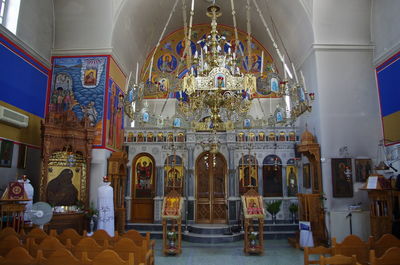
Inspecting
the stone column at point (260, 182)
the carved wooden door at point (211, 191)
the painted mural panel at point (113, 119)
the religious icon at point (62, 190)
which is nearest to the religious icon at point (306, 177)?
the stone column at point (260, 182)

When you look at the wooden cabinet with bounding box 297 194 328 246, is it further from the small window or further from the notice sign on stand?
the small window

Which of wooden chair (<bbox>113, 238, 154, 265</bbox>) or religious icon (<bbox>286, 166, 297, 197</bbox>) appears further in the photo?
religious icon (<bbox>286, 166, 297, 197</bbox>)

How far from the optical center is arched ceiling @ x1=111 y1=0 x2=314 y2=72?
10914 mm

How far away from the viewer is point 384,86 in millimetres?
9820

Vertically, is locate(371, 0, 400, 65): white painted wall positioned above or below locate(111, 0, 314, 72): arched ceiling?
below

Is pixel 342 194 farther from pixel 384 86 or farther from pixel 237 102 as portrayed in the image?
pixel 237 102

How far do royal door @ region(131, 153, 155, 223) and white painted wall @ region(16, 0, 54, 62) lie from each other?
17.2 feet

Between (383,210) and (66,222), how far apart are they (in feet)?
28.7

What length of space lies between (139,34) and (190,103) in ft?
24.3

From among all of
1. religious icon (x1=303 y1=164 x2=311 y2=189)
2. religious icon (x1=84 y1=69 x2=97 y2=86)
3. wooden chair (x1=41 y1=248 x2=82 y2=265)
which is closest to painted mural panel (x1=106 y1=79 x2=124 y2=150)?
religious icon (x1=84 y1=69 x2=97 y2=86)

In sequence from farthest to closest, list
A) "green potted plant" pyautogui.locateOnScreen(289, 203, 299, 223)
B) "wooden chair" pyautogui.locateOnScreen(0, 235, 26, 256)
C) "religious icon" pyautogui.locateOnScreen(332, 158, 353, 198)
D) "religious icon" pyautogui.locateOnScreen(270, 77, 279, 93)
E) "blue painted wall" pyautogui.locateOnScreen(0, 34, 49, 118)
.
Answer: "green potted plant" pyautogui.locateOnScreen(289, 203, 299, 223) < "religious icon" pyautogui.locateOnScreen(332, 158, 353, 198) < "blue painted wall" pyautogui.locateOnScreen(0, 34, 49, 118) < "religious icon" pyautogui.locateOnScreen(270, 77, 279, 93) < "wooden chair" pyautogui.locateOnScreen(0, 235, 26, 256)

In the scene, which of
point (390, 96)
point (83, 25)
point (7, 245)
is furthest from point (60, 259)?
point (390, 96)

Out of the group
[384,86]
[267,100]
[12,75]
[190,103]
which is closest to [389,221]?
[384,86]

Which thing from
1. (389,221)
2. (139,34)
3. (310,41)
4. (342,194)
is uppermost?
(139,34)
